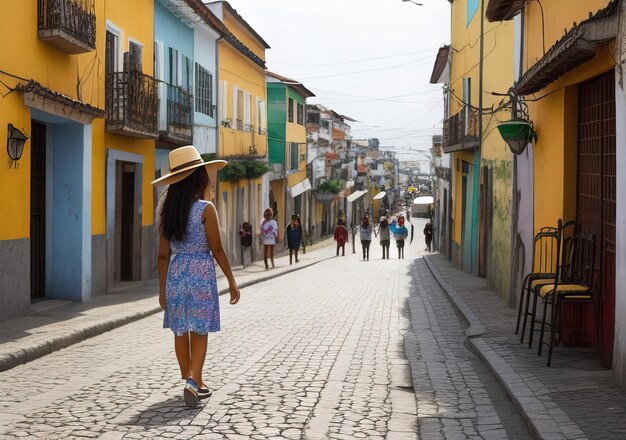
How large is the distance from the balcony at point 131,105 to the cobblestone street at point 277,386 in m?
4.99

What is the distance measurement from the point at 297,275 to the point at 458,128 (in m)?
5.78

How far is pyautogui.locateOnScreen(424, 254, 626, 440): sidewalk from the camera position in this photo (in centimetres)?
624

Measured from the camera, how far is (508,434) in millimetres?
6527

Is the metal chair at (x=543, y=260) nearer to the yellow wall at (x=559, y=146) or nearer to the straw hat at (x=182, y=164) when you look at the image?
the yellow wall at (x=559, y=146)

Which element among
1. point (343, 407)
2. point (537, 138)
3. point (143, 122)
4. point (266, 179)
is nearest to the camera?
point (343, 407)

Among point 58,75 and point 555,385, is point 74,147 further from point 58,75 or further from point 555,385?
point 555,385

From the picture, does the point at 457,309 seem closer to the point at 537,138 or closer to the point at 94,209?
the point at 537,138

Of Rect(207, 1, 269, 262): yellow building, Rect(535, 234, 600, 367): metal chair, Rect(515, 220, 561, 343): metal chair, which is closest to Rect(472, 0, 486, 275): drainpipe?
Rect(207, 1, 269, 262): yellow building

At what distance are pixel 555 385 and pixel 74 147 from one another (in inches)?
392

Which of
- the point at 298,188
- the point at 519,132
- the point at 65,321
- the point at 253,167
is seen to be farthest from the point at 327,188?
the point at 65,321

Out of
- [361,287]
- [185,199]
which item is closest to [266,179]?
[361,287]

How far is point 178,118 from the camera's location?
2206 centimetres

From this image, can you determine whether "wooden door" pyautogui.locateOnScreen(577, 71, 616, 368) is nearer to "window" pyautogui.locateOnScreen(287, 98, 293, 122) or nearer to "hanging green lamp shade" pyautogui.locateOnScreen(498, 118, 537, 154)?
"hanging green lamp shade" pyautogui.locateOnScreen(498, 118, 537, 154)

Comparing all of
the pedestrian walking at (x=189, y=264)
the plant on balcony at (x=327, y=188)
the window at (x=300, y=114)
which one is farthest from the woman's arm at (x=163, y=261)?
the plant on balcony at (x=327, y=188)
